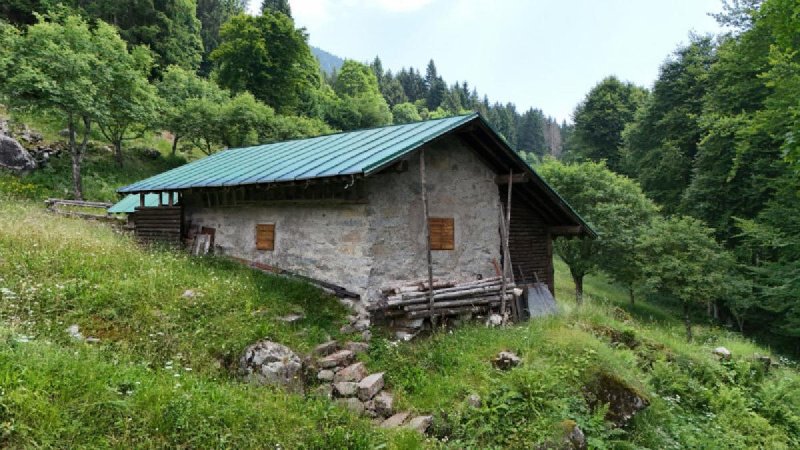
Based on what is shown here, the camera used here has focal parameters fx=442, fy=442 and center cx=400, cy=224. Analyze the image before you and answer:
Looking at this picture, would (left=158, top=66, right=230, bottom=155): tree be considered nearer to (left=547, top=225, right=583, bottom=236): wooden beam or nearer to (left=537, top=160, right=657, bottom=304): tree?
(left=537, top=160, right=657, bottom=304): tree

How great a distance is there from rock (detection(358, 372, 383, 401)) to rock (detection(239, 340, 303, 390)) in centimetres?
102

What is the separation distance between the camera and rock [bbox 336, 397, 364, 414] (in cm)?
710

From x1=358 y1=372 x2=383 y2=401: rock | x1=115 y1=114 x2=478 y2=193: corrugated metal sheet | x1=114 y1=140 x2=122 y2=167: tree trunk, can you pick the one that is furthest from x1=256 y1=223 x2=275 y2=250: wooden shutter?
x1=114 y1=140 x2=122 y2=167: tree trunk

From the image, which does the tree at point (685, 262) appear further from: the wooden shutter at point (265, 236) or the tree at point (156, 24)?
the tree at point (156, 24)

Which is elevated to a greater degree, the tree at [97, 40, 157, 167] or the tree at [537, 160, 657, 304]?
the tree at [97, 40, 157, 167]

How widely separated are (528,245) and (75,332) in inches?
472

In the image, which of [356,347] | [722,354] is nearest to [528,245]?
[722,354]

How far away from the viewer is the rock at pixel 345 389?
24.1ft

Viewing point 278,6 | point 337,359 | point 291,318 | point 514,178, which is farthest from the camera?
point 278,6

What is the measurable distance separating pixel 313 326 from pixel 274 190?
160 inches

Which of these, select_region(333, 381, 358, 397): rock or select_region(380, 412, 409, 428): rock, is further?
select_region(333, 381, 358, 397): rock

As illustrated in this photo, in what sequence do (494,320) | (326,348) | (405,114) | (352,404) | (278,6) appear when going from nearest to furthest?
(352,404) → (326,348) → (494,320) → (278,6) → (405,114)

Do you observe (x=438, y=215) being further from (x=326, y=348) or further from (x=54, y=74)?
(x=54, y=74)

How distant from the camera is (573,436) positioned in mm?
6973
